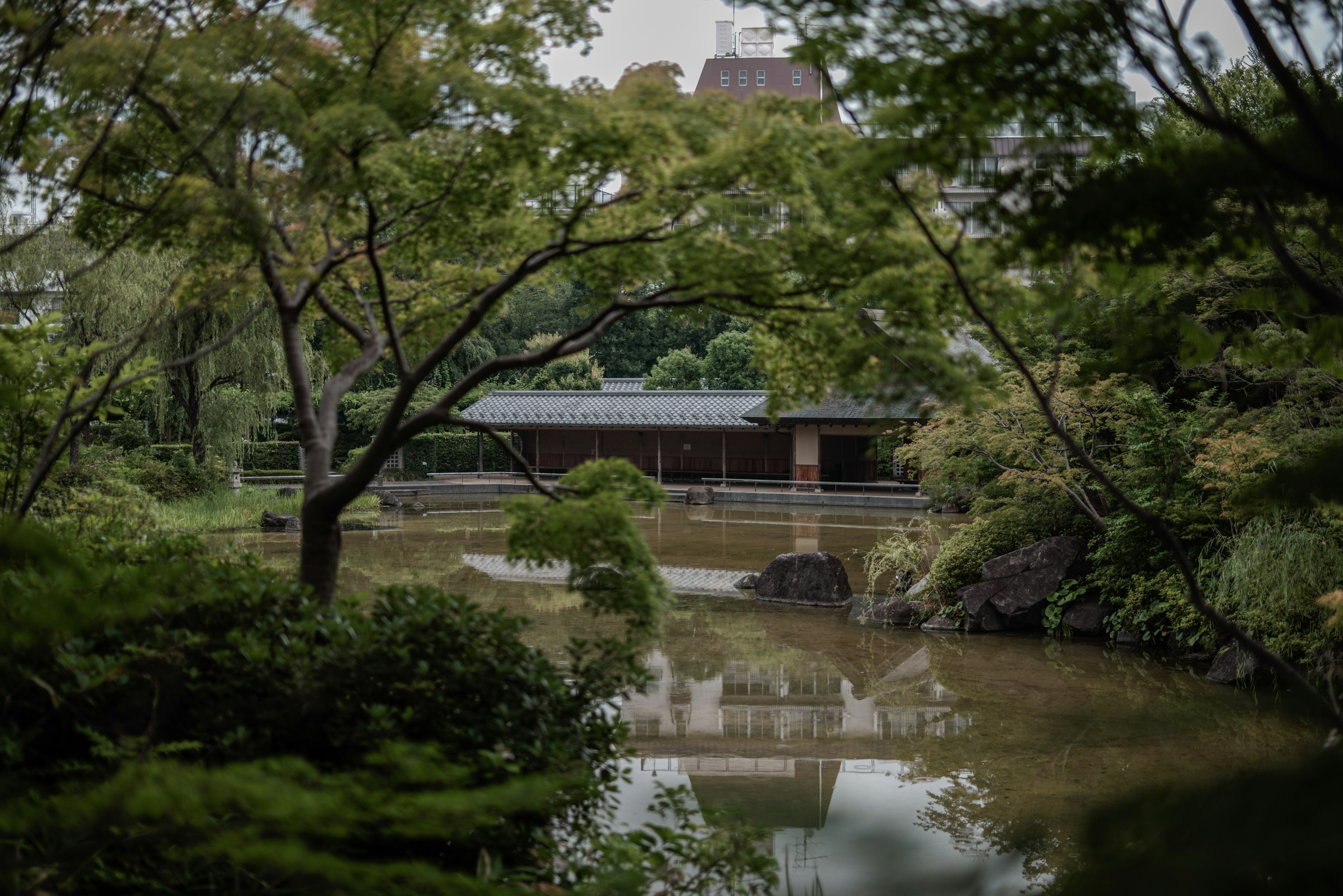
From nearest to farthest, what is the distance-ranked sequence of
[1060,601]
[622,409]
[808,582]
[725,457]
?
[1060,601] → [808,582] → [725,457] → [622,409]

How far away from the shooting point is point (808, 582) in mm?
10672

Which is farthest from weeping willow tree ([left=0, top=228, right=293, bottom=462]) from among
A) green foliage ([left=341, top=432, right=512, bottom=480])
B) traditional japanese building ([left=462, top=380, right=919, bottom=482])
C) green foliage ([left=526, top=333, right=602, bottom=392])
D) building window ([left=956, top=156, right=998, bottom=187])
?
green foliage ([left=526, top=333, right=602, bottom=392])

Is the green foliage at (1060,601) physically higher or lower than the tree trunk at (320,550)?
lower

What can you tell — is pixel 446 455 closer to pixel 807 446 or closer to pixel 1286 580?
pixel 807 446

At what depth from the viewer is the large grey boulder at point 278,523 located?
16234 mm

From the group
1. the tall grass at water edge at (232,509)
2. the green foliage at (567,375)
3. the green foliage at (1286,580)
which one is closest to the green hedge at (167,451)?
the tall grass at water edge at (232,509)

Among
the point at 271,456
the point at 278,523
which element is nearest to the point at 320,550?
the point at 278,523

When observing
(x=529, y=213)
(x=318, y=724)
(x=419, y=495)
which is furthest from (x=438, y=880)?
(x=419, y=495)

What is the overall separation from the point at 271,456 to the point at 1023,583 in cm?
2080

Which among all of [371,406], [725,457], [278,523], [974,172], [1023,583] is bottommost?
[1023,583]

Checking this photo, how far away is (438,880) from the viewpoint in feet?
4.81

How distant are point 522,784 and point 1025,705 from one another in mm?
6248

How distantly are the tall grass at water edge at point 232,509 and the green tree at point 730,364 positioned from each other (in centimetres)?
1326

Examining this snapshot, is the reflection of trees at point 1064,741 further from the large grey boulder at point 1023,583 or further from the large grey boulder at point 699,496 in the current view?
the large grey boulder at point 699,496
